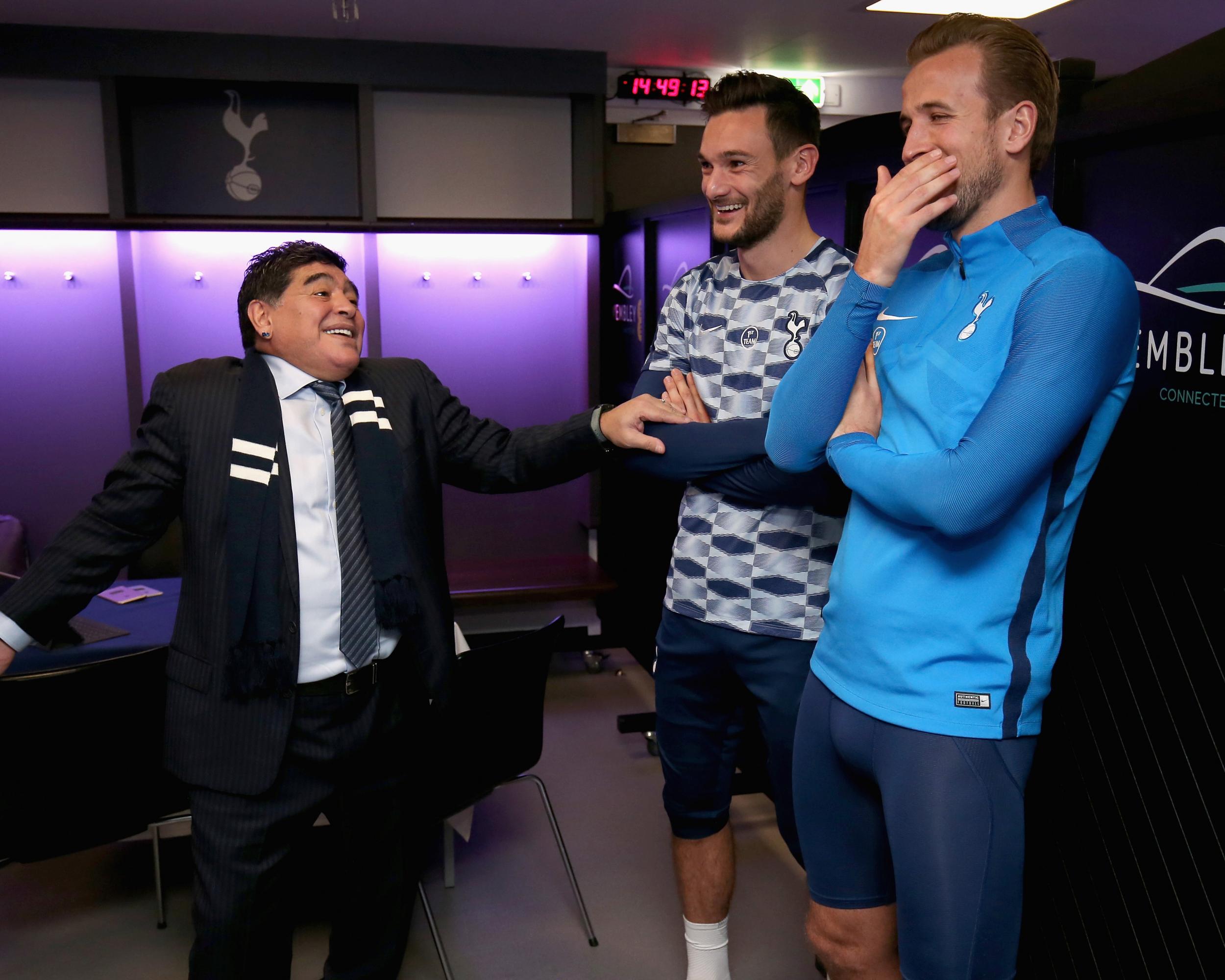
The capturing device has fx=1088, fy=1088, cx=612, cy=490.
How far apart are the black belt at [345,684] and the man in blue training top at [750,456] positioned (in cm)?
62

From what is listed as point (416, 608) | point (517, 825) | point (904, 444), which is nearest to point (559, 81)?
point (517, 825)

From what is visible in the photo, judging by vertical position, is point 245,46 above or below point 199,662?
above

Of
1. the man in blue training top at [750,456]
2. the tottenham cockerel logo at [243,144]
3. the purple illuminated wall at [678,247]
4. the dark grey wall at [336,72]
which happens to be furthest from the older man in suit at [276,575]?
the tottenham cockerel logo at [243,144]

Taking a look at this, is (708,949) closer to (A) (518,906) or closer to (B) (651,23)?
(A) (518,906)

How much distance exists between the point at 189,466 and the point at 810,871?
136 cm

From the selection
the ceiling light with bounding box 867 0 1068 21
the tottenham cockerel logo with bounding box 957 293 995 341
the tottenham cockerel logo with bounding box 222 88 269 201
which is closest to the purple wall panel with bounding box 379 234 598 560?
the tottenham cockerel logo with bounding box 222 88 269 201

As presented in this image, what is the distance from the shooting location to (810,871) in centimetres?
176

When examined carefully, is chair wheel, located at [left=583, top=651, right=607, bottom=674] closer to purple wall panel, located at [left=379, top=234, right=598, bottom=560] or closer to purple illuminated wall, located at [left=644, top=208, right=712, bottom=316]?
purple wall panel, located at [left=379, top=234, right=598, bottom=560]

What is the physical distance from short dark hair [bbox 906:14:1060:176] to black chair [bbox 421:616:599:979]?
5.05 ft

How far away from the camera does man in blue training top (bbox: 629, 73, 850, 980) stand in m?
2.11

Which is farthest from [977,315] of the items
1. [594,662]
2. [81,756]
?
[594,662]

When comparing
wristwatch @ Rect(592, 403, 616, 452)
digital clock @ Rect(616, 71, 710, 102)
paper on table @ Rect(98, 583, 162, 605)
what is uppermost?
digital clock @ Rect(616, 71, 710, 102)

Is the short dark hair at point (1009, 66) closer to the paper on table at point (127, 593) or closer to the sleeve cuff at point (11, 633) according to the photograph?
the sleeve cuff at point (11, 633)

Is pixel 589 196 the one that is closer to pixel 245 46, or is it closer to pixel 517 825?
pixel 245 46
